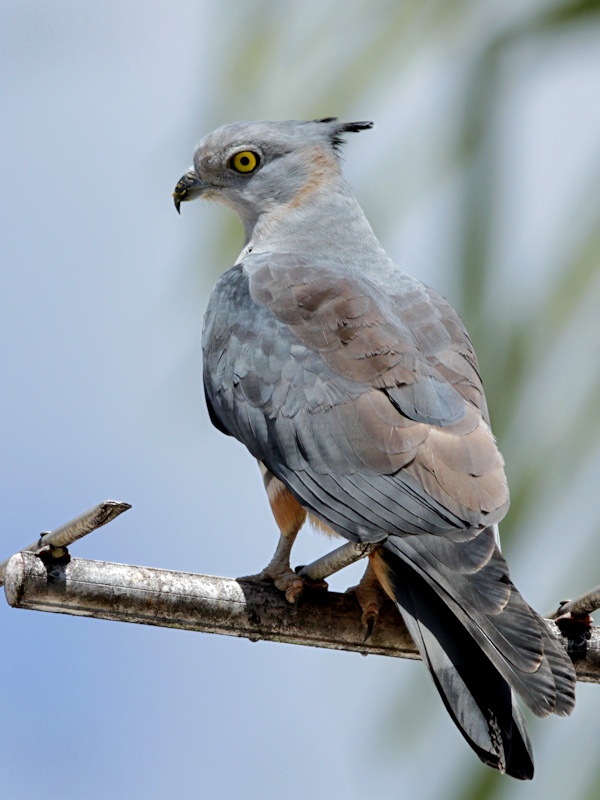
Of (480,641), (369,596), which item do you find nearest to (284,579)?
(369,596)

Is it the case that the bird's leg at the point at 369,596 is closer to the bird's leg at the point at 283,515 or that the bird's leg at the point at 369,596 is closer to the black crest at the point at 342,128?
the bird's leg at the point at 283,515

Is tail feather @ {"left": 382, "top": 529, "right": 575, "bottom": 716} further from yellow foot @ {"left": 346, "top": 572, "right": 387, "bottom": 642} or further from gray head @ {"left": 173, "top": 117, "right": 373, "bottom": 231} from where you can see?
gray head @ {"left": 173, "top": 117, "right": 373, "bottom": 231}

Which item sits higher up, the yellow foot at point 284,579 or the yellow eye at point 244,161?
the yellow eye at point 244,161

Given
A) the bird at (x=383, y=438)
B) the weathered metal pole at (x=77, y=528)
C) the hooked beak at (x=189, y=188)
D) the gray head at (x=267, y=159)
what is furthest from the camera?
the hooked beak at (x=189, y=188)

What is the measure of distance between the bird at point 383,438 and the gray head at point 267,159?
0.17ft

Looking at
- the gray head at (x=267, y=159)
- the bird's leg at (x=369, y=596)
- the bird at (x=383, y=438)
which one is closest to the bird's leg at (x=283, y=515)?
the bird at (x=383, y=438)

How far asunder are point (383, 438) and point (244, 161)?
56.6 inches

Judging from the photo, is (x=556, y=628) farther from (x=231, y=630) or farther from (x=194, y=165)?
(x=194, y=165)

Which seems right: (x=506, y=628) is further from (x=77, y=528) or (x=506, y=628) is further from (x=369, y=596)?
(x=77, y=528)

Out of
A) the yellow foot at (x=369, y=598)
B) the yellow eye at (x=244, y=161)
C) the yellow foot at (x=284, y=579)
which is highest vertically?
the yellow eye at (x=244, y=161)

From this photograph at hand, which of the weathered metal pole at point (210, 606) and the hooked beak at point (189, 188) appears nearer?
the weathered metal pole at point (210, 606)

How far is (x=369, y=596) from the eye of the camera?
257 centimetres

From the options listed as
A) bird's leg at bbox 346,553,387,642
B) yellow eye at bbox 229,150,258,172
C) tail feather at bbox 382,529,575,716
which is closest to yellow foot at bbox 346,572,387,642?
bird's leg at bbox 346,553,387,642

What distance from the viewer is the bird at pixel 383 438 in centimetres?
211
